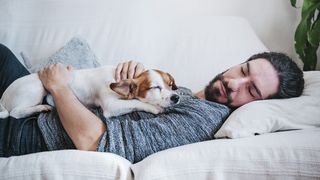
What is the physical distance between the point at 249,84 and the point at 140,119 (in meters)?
0.41

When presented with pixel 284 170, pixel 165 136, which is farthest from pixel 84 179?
pixel 284 170

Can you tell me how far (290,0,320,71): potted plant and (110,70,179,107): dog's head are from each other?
0.98m

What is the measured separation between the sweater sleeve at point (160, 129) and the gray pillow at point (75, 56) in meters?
0.45

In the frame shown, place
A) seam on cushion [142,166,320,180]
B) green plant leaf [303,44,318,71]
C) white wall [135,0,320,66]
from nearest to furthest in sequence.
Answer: seam on cushion [142,166,320,180], green plant leaf [303,44,318,71], white wall [135,0,320,66]

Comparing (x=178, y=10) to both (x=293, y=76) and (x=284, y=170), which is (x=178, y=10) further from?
(x=284, y=170)

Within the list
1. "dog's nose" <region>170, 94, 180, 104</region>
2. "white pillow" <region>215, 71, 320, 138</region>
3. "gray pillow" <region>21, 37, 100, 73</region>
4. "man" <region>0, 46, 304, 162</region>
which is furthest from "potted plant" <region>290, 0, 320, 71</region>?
"gray pillow" <region>21, 37, 100, 73</region>

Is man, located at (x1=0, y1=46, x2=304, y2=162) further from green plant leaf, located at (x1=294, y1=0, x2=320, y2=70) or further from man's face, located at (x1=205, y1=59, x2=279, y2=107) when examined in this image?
green plant leaf, located at (x1=294, y1=0, x2=320, y2=70)

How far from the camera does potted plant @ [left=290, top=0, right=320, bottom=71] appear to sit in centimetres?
172

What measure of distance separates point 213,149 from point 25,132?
0.63 m

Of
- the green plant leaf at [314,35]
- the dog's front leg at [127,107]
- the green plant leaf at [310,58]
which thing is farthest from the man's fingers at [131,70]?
the green plant leaf at [310,58]

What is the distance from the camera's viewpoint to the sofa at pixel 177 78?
87 cm

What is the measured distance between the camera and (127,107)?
115 centimetres

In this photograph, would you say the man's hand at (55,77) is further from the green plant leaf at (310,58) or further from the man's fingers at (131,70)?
the green plant leaf at (310,58)

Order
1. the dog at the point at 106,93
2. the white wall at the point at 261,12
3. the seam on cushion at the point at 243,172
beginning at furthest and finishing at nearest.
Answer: the white wall at the point at 261,12
the dog at the point at 106,93
the seam on cushion at the point at 243,172
